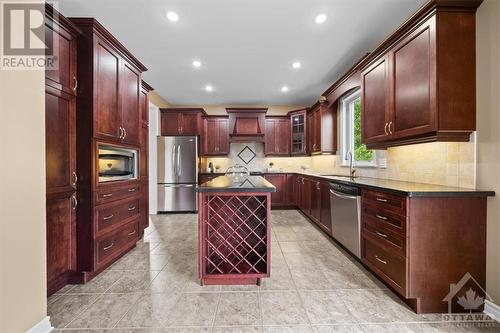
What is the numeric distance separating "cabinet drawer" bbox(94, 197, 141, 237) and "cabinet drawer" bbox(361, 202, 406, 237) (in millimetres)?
2688

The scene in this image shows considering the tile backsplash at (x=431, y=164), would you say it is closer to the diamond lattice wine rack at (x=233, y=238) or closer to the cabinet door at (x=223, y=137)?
the diamond lattice wine rack at (x=233, y=238)

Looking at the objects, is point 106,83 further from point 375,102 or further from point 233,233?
point 375,102

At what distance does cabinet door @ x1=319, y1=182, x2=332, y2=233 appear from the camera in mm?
3322

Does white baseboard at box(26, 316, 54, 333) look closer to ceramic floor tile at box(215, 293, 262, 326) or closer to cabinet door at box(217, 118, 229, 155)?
ceramic floor tile at box(215, 293, 262, 326)

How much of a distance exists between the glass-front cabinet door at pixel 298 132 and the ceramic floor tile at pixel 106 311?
4.74 meters

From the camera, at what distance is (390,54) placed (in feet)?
7.37

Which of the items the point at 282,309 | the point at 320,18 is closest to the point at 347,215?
the point at 282,309

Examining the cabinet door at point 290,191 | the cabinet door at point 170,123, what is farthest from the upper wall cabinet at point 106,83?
the cabinet door at point 290,191

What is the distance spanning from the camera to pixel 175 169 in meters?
5.13

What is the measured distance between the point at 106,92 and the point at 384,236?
3047mm

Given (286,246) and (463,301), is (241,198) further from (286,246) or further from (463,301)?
(463,301)

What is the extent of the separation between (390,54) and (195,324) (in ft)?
9.74

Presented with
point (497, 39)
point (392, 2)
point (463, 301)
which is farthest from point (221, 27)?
point (463, 301)

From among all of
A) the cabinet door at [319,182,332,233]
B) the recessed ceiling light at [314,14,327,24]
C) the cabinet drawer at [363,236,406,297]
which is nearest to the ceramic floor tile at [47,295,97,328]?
the cabinet drawer at [363,236,406,297]
